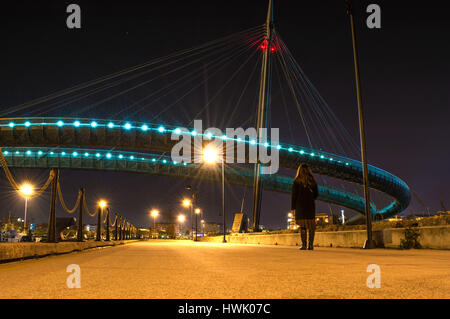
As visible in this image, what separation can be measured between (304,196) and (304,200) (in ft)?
0.34

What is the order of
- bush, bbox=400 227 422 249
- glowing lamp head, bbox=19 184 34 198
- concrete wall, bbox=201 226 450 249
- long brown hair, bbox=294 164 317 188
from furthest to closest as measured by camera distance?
glowing lamp head, bbox=19 184 34 198
bush, bbox=400 227 422 249
concrete wall, bbox=201 226 450 249
long brown hair, bbox=294 164 317 188

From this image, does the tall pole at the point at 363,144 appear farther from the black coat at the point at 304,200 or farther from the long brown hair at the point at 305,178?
the long brown hair at the point at 305,178

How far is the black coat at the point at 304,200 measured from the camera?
9.46 metres

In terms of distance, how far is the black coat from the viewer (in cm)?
946

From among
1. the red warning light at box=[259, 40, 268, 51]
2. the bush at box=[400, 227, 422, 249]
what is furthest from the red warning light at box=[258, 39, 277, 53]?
the bush at box=[400, 227, 422, 249]

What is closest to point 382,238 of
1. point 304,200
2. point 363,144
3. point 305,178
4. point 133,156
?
point 363,144

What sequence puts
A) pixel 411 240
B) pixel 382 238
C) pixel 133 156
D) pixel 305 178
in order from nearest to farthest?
pixel 305 178 < pixel 411 240 < pixel 382 238 < pixel 133 156

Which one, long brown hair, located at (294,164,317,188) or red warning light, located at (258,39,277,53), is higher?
red warning light, located at (258,39,277,53)

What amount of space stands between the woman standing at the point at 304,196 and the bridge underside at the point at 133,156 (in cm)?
5315

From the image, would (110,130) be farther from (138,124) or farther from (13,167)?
(13,167)

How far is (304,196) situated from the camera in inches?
376

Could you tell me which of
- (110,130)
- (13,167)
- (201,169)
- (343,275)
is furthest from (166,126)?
(343,275)

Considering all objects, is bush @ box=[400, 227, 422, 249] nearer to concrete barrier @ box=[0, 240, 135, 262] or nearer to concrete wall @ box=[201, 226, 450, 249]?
concrete wall @ box=[201, 226, 450, 249]

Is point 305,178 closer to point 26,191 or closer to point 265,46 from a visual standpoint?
point 26,191
